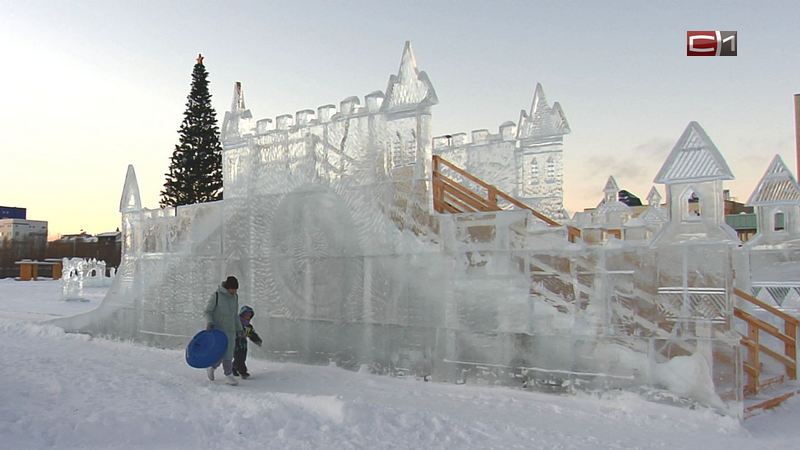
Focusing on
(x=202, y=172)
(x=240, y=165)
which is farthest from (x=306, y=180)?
(x=202, y=172)

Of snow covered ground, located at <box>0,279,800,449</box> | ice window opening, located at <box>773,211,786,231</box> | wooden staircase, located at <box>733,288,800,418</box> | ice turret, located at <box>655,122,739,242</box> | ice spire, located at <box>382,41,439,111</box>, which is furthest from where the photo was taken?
ice window opening, located at <box>773,211,786,231</box>

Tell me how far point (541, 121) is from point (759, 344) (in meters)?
6.62

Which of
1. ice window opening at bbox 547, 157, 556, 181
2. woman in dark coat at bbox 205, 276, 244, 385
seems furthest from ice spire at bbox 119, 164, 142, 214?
ice window opening at bbox 547, 157, 556, 181

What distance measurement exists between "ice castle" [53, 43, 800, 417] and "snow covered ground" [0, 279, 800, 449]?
0.53 m

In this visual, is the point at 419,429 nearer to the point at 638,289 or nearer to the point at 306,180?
the point at 638,289

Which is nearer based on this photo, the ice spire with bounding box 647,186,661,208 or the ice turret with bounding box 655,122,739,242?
the ice turret with bounding box 655,122,739,242

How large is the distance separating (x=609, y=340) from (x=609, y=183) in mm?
10671

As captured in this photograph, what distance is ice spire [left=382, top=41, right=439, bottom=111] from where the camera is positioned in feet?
37.3

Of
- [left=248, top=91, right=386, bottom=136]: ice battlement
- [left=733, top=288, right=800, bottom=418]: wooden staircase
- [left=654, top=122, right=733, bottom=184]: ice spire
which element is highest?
[left=248, top=91, right=386, bottom=136]: ice battlement

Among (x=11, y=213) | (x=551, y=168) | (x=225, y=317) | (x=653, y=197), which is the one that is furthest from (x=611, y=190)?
(x=11, y=213)

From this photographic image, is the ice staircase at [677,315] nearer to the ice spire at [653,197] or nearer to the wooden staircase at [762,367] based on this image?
the wooden staircase at [762,367]

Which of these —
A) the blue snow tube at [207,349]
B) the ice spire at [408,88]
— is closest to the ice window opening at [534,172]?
the ice spire at [408,88]

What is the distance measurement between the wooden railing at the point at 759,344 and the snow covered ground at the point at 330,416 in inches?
21.7

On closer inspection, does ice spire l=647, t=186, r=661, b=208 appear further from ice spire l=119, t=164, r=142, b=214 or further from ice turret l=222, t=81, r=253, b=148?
ice spire l=119, t=164, r=142, b=214
